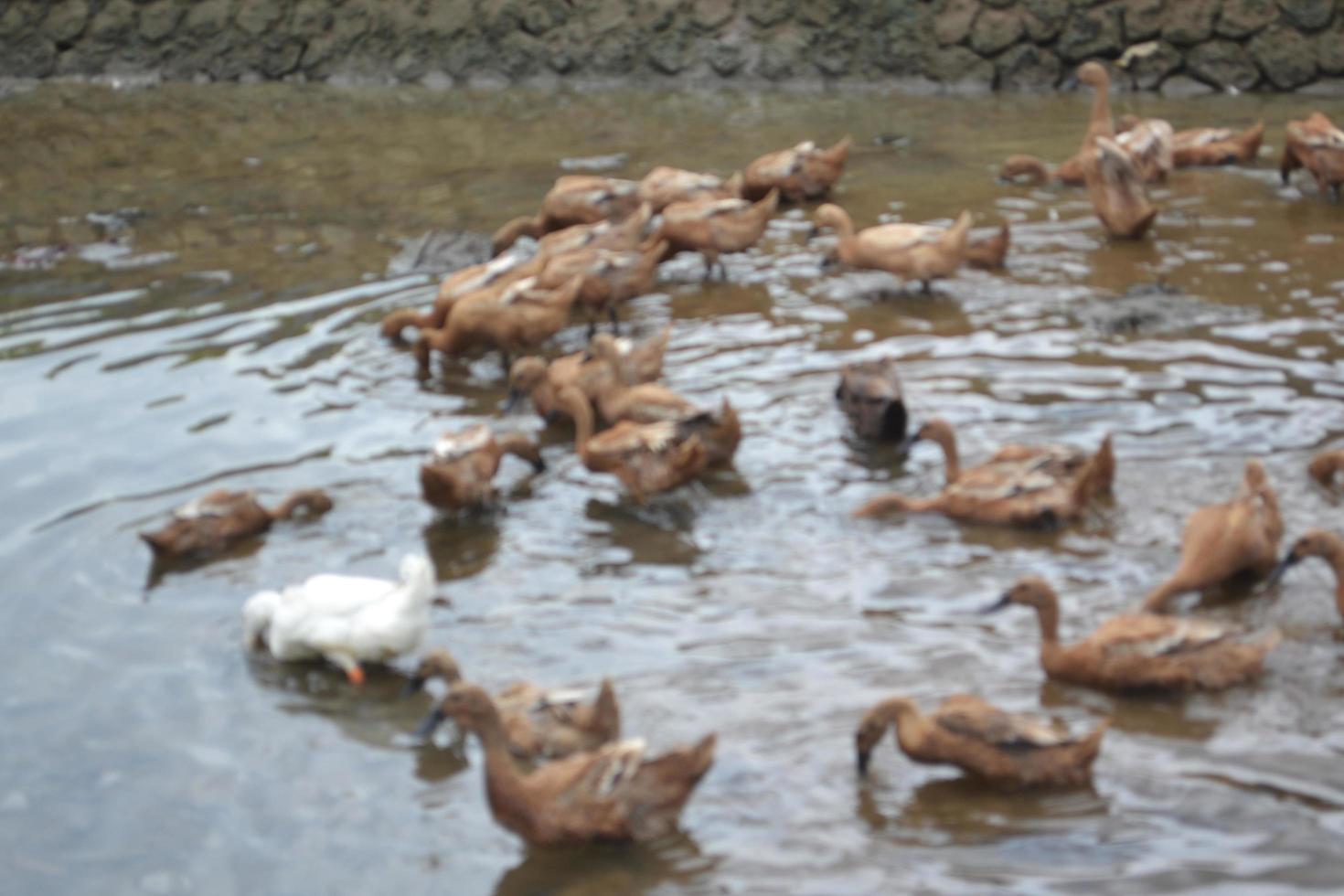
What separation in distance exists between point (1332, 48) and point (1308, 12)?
0.40 m

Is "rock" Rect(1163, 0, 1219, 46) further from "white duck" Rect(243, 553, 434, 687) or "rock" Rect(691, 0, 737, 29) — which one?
"white duck" Rect(243, 553, 434, 687)

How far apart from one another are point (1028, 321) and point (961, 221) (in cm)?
82

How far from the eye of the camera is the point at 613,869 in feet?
17.0

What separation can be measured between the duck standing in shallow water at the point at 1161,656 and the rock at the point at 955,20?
12.1 metres

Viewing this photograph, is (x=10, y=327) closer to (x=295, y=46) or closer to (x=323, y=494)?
(x=323, y=494)

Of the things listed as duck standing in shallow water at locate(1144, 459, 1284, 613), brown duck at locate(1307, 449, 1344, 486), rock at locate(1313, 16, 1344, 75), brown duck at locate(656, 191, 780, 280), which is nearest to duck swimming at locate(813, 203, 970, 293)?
brown duck at locate(656, 191, 780, 280)

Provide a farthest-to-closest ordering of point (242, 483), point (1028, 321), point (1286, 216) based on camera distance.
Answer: point (1286, 216) < point (1028, 321) < point (242, 483)

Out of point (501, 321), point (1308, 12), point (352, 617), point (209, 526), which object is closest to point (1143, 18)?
point (1308, 12)

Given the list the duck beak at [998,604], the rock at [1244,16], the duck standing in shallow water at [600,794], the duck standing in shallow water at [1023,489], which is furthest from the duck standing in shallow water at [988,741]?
the rock at [1244,16]

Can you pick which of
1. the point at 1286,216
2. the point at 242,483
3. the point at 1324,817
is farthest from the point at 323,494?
the point at 1286,216

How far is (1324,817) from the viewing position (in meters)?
5.05

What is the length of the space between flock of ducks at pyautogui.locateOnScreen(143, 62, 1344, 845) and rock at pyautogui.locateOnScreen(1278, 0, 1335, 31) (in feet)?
14.1

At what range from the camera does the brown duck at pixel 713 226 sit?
35.9 feet

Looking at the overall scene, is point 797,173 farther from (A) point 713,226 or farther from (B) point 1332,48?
(B) point 1332,48
